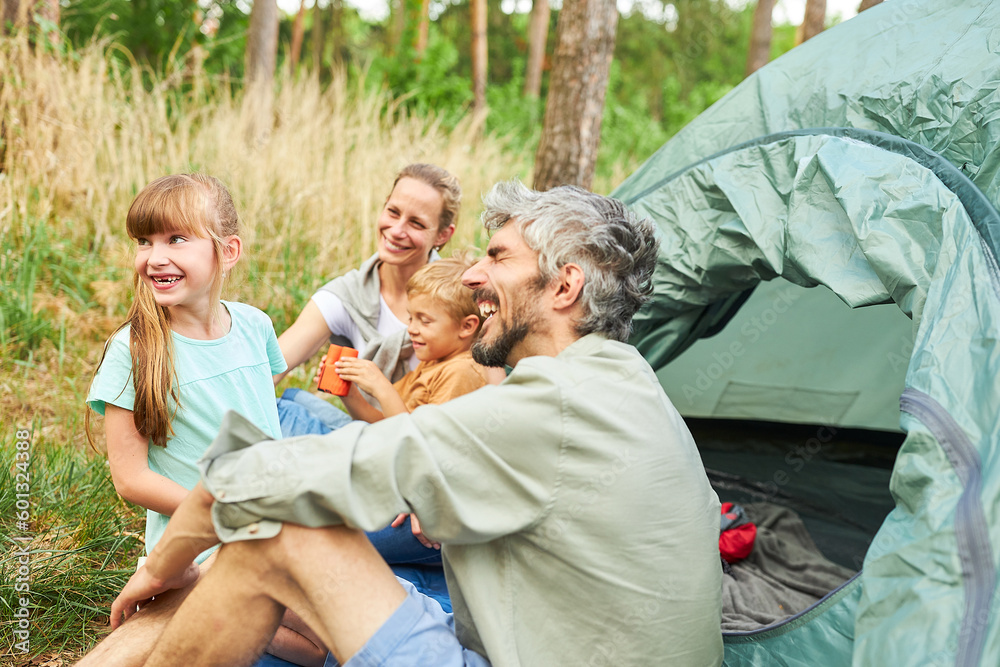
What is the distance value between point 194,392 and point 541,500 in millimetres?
903

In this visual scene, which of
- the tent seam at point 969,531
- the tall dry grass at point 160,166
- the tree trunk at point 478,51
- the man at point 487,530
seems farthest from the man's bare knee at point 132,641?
the tree trunk at point 478,51

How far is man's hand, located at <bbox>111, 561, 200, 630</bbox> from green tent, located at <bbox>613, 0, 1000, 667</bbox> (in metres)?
1.24

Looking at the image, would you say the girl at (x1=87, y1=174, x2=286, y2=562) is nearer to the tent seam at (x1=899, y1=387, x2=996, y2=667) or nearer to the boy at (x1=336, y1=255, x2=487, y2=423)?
the boy at (x1=336, y1=255, x2=487, y2=423)

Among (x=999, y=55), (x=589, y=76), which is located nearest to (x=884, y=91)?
(x=999, y=55)

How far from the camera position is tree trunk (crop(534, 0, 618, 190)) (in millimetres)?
4410

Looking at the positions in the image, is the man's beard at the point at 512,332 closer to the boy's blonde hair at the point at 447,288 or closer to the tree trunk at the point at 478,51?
the boy's blonde hair at the point at 447,288

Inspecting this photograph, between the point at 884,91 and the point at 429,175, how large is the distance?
1.43 m

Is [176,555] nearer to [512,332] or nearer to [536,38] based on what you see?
[512,332]

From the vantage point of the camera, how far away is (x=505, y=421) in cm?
138

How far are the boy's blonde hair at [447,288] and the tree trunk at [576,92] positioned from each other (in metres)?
2.22

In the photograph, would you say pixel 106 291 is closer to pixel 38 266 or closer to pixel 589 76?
pixel 38 266

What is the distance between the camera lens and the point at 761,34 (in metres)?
9.38

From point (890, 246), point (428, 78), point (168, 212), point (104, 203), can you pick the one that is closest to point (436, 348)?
point (168, 212)

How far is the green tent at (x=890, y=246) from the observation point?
139 centimetres
